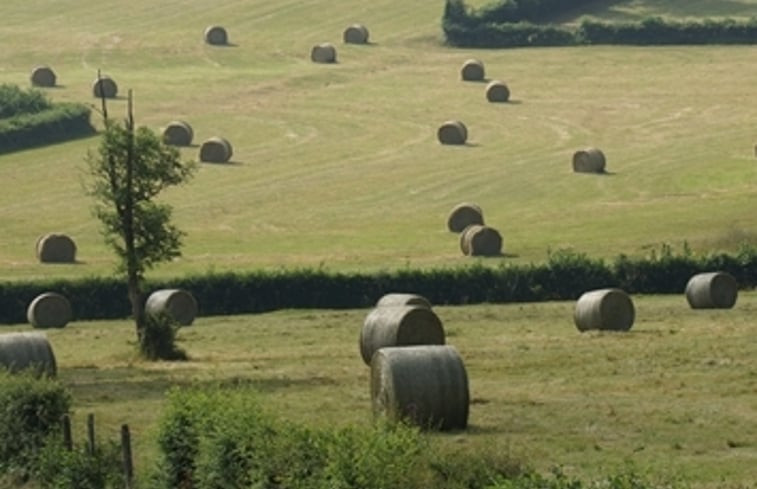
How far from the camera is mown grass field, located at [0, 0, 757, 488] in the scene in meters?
40.7

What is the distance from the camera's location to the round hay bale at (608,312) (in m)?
55.9

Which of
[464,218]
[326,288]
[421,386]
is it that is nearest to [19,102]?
[464,218]

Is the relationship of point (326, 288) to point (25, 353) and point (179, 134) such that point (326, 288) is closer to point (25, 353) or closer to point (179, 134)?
point (25, 353)

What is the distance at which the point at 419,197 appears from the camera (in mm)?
94250

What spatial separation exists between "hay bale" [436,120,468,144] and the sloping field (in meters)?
0.91

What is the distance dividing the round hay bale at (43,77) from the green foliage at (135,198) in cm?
6738

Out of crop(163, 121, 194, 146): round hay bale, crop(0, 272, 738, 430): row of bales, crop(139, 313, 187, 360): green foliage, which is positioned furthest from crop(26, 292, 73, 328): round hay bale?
crop(163, 121, 194, 146): round hay bale

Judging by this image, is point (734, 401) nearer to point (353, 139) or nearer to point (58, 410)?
point (58, 410)

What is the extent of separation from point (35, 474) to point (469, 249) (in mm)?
46104

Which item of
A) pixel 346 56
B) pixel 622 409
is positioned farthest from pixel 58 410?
pixel 346 56

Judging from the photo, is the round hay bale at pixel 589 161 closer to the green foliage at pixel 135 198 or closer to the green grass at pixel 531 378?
the green grass at pixel 531 378

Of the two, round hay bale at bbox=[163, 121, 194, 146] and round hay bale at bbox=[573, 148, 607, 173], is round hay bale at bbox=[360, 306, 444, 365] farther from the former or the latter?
round hay bale at bbox=[163, 121, 194, 146]

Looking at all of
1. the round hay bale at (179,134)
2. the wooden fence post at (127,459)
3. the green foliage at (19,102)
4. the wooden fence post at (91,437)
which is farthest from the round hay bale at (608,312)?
the green foliage at (19,102)

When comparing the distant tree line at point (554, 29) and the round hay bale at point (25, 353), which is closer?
the round hay bale at point (25, 353)
